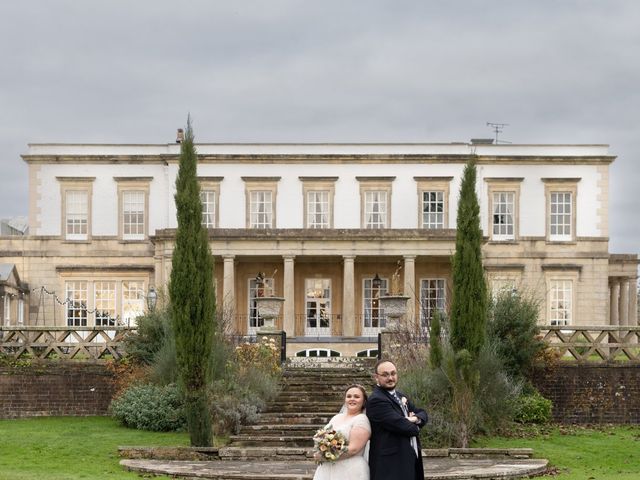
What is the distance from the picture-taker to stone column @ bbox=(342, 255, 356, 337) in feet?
122

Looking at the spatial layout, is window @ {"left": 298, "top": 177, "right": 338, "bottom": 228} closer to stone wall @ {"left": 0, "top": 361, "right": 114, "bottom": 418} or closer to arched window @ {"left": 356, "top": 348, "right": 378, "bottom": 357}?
arched window @ {"left": 356, "top": 348, "right": 378, "bottom": 357}

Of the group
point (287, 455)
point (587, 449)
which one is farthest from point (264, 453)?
point (587, 449)

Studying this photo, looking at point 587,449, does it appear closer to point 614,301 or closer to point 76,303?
point 614,301

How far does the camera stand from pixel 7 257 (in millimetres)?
41656

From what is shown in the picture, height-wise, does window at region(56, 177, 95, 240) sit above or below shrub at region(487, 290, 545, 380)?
above

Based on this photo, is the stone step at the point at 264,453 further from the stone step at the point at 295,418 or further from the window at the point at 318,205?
the window at the point at 318,205

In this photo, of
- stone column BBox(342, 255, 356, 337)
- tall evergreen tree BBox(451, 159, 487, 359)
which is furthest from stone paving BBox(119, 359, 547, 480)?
stone column BBox(342, 255, 356, 337)

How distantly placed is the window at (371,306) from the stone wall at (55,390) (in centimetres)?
1843

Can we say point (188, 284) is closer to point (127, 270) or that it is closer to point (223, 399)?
point (223, 399)

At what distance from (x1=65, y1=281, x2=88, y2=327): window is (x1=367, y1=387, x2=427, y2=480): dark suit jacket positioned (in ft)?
111

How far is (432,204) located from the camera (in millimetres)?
41812

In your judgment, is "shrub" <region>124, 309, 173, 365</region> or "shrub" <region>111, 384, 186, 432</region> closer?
"shrub" <region>111, 384, 186, 432</region>

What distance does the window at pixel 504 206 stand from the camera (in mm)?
41938

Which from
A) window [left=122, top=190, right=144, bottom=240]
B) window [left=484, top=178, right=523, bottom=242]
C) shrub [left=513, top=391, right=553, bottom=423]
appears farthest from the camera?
window [left=122, top=190, right=144, bottom=240]
